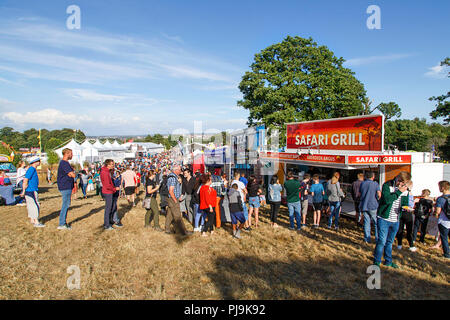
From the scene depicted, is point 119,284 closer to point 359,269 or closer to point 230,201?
point 230,201

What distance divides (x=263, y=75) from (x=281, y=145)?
605 cm

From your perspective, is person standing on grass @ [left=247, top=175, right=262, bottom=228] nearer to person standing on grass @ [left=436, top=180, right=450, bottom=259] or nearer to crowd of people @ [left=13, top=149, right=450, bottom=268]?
crowd of people @ [left=13, top=149, right=450, bottom=268]

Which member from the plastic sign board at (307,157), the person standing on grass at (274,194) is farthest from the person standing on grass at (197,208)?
the plastic sign board at (307,157)

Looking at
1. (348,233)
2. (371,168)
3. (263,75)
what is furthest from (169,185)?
(263,75)

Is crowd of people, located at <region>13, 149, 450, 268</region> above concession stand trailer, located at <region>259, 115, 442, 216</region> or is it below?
below

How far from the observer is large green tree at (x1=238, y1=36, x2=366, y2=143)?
67.8 ft

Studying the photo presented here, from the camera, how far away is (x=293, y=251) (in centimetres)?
573

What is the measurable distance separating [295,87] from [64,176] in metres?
18.2

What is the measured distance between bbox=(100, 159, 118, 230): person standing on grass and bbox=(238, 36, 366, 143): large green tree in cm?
1559

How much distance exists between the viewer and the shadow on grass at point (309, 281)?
155 inches

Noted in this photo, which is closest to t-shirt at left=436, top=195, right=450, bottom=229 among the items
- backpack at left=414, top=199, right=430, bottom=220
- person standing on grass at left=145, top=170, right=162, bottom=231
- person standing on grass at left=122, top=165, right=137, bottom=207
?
backpack at left=414, top=199, right=430, bottom=220

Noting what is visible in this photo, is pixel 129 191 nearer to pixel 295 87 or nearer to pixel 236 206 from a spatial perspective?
pixel 236 206

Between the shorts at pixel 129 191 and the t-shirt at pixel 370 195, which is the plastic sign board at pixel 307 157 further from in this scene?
the shorts at pixel 129 191

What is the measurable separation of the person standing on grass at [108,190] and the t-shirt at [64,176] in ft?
2.37
